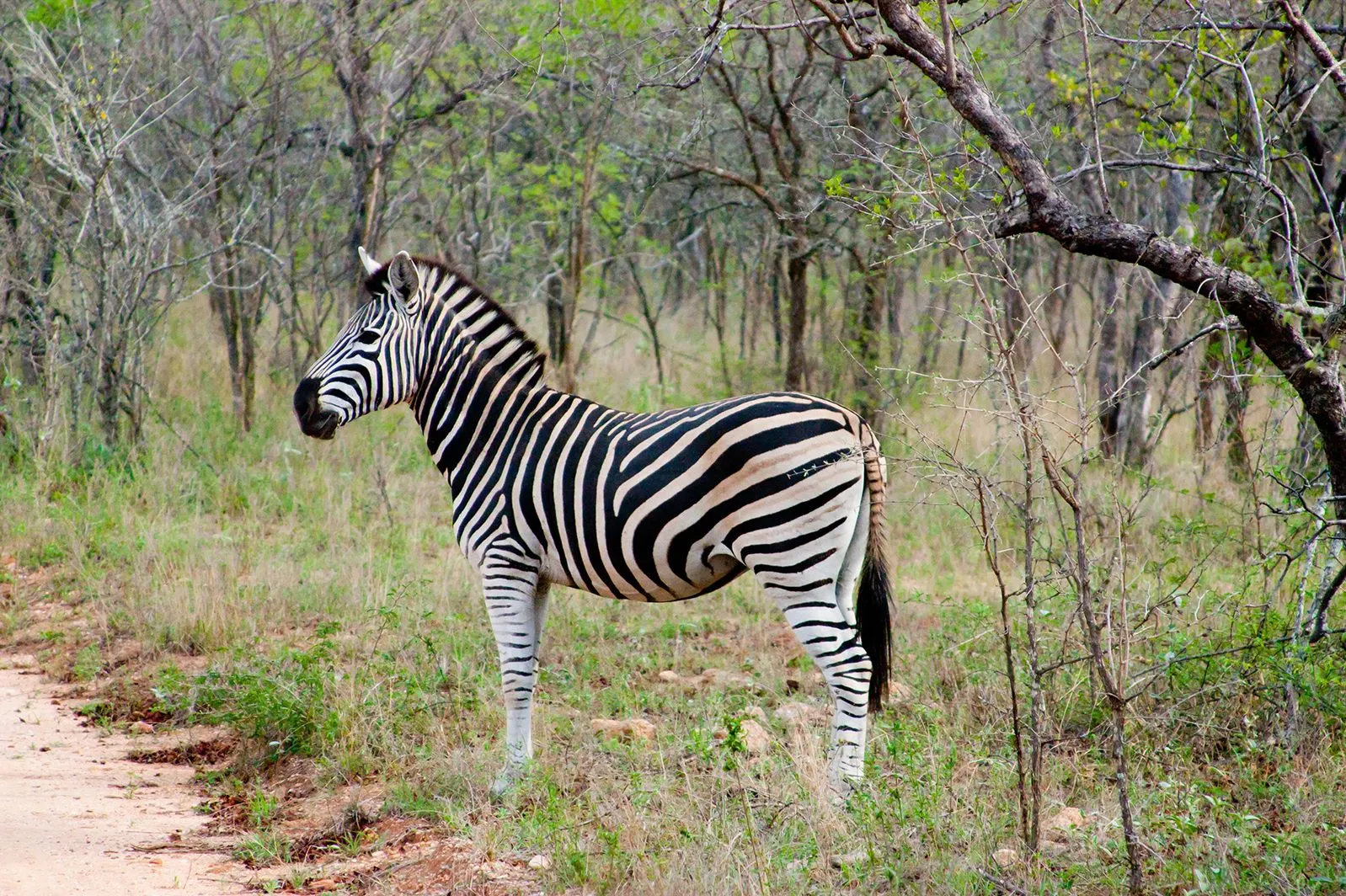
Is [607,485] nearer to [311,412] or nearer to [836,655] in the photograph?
[836,655]

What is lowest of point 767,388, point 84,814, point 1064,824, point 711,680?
point 84,814

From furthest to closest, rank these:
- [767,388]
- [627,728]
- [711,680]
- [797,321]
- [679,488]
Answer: [767,388] < [797,321] < [711,680] < [627,728] < [679,488]

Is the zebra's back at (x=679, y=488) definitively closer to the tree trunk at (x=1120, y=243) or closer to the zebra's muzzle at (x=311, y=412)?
the zebra's muzzle at (x=311, y=412)

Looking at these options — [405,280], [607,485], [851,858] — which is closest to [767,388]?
[405,280]

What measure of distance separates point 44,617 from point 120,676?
128 cm

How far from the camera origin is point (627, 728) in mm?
5578

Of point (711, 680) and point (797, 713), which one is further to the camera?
point (711, 680)

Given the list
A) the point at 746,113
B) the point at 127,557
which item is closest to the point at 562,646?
the point at 127,557

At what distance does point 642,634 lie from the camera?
7180 millimetres

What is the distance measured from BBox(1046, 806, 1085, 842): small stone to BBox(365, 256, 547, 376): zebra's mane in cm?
295

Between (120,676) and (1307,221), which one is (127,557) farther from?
(1307,221)

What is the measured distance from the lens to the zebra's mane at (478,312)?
575cm

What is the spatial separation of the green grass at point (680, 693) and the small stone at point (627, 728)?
0.09 metres

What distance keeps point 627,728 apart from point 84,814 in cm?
230
